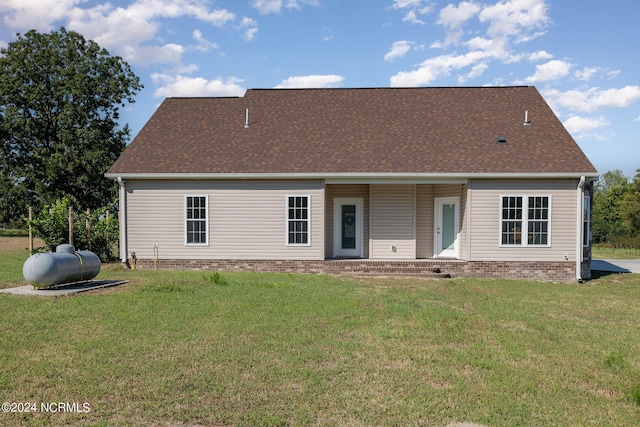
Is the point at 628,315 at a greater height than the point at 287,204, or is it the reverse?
the point at 287,204

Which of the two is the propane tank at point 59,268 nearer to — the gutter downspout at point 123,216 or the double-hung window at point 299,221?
the gutter downspout at point 123,216

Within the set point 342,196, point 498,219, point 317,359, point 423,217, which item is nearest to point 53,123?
point 342,196

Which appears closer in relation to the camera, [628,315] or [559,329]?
[559,329]

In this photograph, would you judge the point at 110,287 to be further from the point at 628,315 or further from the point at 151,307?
the point at 628,315

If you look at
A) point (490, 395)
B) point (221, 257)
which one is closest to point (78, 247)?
point (221, 257)

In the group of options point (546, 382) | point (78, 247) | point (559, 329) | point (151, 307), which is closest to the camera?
point (546, 382)

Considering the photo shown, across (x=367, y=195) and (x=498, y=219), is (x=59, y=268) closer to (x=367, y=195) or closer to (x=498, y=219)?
(x=367, y=195)

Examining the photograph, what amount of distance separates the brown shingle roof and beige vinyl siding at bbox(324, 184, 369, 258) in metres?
1.37

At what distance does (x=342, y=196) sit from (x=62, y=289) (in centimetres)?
916

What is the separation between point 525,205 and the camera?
15.2m

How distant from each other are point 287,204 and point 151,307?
723 centimetres

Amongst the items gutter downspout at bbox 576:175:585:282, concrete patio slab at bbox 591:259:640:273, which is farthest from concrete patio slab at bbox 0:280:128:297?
concrete patio slab at bbox 591:259:640:273

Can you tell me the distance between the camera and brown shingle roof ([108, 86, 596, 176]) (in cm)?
1569

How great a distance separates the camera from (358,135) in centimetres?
1731
